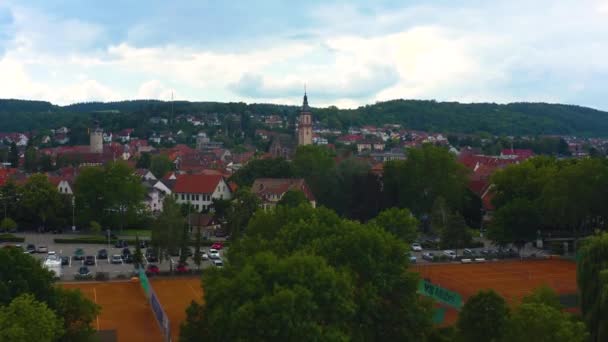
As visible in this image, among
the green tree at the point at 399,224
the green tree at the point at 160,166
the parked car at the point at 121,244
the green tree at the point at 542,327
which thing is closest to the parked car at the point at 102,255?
the parked car at the point at 121,244

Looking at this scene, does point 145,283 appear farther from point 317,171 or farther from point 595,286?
point 317,171

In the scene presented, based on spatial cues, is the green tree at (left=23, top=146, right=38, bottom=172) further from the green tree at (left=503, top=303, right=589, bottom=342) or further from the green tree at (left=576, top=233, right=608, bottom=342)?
the green tree at (left=503, top=303, right=589, bottom=342)

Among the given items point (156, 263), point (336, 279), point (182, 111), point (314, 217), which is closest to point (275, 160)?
point (156, 263)

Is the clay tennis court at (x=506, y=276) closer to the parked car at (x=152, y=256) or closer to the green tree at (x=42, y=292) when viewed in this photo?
the parked car at (x=152, y=256)

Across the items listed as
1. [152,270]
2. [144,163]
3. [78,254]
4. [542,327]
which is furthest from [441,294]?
[144,163]

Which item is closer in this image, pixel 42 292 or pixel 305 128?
pixel 42 292

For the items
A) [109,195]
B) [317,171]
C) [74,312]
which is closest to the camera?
[74,312]
